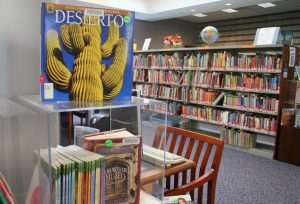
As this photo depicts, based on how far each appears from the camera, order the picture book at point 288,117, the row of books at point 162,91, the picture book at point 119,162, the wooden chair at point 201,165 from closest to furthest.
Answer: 1. the picture book at point 119,162
2. the wooden chair at point 201,165
3. the picture book at point 288,117
4. the row of books at point 162,91

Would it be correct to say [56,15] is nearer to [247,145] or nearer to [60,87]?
[60,87]

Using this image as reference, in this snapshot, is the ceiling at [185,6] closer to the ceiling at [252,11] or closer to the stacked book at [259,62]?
the ceiling at [252,11]

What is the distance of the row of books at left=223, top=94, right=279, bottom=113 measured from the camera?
420 cm

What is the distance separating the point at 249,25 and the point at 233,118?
612cm

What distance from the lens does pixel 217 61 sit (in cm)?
493

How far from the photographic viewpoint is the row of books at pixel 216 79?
168 inches

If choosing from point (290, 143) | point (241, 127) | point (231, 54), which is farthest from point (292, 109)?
point (231, 54)

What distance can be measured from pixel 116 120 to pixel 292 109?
375cm

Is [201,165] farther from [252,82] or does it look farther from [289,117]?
[252,82]

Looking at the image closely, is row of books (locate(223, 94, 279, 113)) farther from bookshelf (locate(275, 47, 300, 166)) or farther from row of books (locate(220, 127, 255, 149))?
row of books (locate(220, 127, 255, 149))

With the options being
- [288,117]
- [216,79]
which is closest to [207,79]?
[216,79]

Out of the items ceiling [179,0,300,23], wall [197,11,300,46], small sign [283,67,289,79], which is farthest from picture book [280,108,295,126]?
wall [197,11,300,46]

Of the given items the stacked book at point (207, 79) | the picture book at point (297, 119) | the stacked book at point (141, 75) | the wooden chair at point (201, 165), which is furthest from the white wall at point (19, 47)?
the stacked book at point (141, 75)

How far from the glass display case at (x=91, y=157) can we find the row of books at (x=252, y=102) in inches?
141
